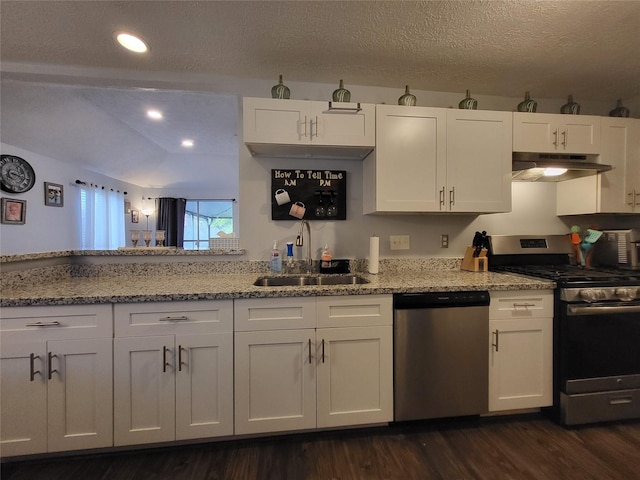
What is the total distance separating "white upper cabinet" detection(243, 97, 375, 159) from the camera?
172 centimetres

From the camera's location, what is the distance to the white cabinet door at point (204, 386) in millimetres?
1442

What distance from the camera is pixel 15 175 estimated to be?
3.48 m

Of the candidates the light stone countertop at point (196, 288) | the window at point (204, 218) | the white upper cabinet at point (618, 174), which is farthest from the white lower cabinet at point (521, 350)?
the window at point (204, 218)

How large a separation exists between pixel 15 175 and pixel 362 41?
4510 millimetres

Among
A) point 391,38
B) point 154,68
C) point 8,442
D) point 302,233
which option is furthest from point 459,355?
point 154,68

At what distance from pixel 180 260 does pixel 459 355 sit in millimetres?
1947

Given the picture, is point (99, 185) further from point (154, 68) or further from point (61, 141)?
point (154, 68)

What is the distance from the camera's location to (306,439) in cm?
158

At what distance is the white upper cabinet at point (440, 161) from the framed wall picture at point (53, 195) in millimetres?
4747

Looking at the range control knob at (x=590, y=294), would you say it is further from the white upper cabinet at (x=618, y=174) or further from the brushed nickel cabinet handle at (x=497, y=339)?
the white upper cabinet at (x=618, y=174)

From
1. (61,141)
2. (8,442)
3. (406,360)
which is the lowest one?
(8,442)

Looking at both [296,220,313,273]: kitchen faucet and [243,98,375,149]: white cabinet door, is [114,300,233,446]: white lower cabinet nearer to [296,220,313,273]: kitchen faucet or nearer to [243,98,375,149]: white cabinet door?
[296,220,313,273]: kitchen faucet

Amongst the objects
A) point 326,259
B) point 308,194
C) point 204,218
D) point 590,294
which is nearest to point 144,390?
point 326,259

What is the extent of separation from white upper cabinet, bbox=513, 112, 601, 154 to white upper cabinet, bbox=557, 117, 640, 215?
11 centimetres
